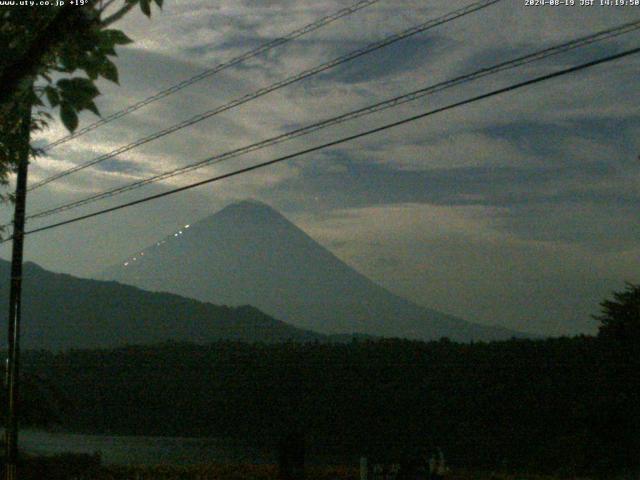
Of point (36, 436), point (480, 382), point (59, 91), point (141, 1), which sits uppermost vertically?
point (141, 1)

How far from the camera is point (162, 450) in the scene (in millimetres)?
36312

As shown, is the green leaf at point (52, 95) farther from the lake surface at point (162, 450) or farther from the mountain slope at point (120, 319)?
the mountain slope at point (120, 319)

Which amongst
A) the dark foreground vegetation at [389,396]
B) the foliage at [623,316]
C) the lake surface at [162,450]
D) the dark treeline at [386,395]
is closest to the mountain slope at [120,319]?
the dark foreground vegetation at [389,396]

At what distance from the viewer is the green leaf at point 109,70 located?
4672mm

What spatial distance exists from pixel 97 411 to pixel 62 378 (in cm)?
452

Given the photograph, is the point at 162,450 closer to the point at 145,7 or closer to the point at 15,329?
the point at 15,329

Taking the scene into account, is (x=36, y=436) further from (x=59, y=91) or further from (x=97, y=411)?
(x=59, y=91)

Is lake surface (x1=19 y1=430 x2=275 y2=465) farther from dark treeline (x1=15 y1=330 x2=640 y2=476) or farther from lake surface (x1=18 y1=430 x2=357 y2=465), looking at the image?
dark treeline (x1=15 y1=330 x2=640 y2=476)

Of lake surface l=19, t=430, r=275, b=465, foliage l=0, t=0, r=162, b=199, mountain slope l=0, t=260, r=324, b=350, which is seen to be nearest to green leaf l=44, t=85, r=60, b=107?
foliage l=0, t=0, r=162, b=199

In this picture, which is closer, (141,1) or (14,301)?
(141,1)

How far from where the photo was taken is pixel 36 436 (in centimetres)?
5075

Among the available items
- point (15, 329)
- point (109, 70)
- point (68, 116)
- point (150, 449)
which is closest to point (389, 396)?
point (150, 449)

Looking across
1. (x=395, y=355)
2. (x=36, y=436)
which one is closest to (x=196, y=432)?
(x=36, y=436)

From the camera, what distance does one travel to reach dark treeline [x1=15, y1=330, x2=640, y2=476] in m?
26.4
